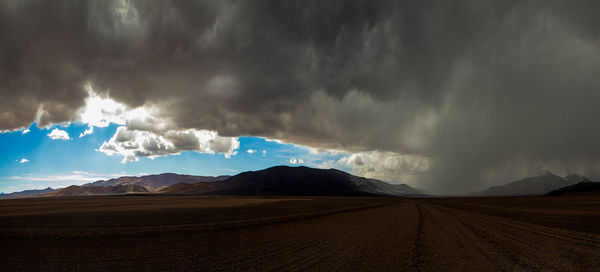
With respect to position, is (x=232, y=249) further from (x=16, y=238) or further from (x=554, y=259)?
(x=16, y=238)

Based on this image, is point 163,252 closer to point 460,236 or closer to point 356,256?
point 356,256

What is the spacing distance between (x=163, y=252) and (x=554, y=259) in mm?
17966

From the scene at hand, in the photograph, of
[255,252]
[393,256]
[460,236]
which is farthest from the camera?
[460,236]

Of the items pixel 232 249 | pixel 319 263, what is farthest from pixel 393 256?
pixel 232 249

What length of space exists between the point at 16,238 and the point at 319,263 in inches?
853

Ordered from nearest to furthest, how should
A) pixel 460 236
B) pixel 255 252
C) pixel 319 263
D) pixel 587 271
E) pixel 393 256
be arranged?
1. pixel 587 271
2. pixel 319 263
3. pixel 393 256
4. pixel 255 252
5. pixel 460 236

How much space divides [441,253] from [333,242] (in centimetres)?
557

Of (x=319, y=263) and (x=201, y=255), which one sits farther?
(x=201, y=255)

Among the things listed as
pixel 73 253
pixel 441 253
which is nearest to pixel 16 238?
pixel 73 253

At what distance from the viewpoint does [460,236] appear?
1738 cm

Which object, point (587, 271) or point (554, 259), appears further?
point (554, 259)

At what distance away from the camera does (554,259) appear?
11562 mm

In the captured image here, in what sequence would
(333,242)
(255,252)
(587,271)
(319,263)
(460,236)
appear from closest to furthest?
(587,271) → (319,263) → (255,252) → (333,242) → (460,236)

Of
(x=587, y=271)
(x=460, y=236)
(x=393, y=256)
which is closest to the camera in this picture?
(x=587, y=271)
